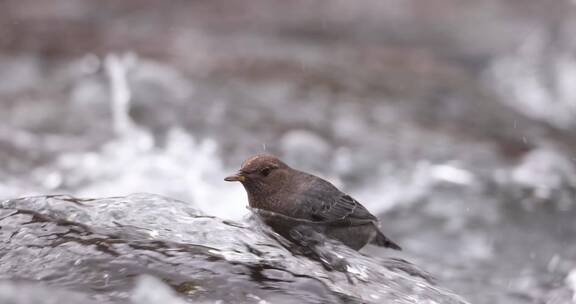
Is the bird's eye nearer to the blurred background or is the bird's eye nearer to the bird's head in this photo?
the bird's head

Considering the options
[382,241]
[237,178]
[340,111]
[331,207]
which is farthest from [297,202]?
[340,111]

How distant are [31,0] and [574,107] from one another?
719cm

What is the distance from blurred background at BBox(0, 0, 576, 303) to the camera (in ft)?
23.4

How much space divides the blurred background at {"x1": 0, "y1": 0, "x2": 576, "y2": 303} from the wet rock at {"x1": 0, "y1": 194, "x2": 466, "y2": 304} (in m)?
1.52

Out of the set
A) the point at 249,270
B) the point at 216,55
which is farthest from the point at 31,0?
the point at 249,270

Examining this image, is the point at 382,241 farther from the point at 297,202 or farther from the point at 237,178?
the point at 237,178

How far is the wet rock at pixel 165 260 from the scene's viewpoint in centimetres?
354

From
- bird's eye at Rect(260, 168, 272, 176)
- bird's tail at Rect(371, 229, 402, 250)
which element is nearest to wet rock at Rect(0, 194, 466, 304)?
bird's eye at Rect(260, 168, 272, 176)

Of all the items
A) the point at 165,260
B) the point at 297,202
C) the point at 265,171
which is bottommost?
the point at 165,260

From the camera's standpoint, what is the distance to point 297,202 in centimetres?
459

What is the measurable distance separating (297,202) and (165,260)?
111 centimetres

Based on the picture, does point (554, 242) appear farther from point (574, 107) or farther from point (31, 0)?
point (31, 0)

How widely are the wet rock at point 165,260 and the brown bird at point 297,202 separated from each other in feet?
0.83

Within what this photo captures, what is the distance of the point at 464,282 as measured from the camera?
6.02 metres
